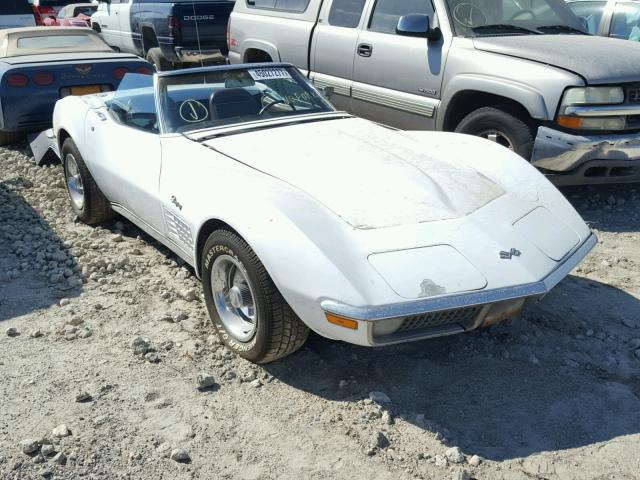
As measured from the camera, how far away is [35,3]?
54.8 feet

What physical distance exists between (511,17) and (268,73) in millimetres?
2661

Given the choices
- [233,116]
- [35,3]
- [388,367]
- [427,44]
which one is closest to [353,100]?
[427,44]

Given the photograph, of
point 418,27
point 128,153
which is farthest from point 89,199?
point 418,27

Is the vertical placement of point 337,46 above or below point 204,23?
above

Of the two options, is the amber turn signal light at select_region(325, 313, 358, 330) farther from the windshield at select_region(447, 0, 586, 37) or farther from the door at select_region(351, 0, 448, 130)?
the windshield at select_region(447, 0, 586, 37)

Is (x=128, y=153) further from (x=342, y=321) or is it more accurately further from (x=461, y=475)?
(x=461, y=475)

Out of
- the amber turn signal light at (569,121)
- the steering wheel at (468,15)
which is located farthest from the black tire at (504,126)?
the steering wheel at (468,15)

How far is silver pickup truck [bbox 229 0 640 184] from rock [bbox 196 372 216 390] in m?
2.98

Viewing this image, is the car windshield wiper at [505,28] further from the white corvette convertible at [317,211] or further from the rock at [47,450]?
the rock at [47,450]

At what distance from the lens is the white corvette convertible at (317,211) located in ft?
9.45

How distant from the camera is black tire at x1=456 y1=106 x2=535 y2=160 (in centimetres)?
521

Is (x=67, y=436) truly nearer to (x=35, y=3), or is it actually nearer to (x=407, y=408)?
(x=407, y=408)

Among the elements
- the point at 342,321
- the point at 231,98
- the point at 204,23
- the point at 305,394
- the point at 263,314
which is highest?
the point at 231,98

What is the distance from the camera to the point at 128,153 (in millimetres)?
4320
